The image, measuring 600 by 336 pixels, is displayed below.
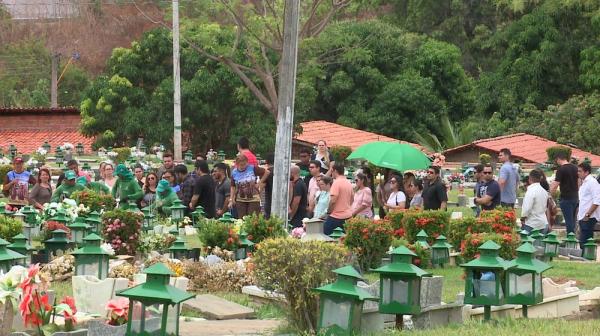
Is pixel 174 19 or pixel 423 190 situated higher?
pixel 174 19

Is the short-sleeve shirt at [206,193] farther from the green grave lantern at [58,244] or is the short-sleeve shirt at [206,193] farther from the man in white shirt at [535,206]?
the man in white shirt at [535,206]

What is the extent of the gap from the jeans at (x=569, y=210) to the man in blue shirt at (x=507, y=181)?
700 millimetres

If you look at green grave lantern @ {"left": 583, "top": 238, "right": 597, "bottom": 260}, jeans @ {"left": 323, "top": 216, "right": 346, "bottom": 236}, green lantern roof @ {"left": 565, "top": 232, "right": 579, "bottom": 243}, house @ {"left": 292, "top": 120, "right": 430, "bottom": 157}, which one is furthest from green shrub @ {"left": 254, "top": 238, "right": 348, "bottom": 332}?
house @ {"left": 292, "top": 120, "right": 430, "bottom": 157}

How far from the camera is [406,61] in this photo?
44562mm

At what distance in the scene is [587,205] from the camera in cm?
1617

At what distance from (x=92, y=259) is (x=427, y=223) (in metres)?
5.23

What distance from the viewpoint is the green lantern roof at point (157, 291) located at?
25.2ft

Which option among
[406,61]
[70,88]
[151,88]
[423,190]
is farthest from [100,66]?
[423,190]

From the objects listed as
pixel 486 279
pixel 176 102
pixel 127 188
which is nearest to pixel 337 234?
pixel 127 188

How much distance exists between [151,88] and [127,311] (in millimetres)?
28204

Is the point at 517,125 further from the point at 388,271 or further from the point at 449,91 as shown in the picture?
the point at 388,271

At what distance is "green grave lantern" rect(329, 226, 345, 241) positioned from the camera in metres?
14.4

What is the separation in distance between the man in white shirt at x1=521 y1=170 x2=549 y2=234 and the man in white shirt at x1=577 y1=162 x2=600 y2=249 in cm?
70

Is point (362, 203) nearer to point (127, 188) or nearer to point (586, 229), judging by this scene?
point (586, 229)
